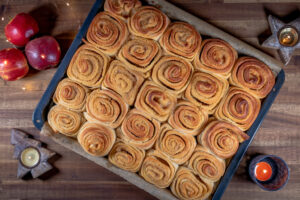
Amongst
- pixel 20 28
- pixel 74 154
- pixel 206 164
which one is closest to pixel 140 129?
pixel 206 164

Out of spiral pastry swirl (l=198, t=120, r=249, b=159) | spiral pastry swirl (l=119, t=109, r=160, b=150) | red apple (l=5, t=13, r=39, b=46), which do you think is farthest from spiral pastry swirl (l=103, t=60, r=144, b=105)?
red apple (l=5, t=13, r=39, b=46)

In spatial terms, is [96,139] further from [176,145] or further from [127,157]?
[176,145]

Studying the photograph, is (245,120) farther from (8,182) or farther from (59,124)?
(8,182)

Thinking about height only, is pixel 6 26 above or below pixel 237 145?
above

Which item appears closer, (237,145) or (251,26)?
(237,145)

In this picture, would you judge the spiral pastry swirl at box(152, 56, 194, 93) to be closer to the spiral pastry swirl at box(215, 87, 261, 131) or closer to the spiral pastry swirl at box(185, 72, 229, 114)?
the spiral pastry swirl at box(185, 72, 229, 114)

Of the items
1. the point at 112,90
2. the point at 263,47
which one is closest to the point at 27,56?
the point at 112,90
